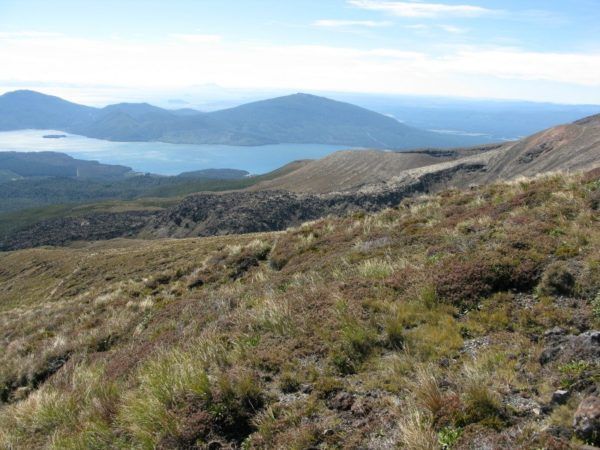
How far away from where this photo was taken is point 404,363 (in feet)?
22.6

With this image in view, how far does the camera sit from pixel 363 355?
7.58m

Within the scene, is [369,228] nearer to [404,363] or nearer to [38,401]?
[404,363]

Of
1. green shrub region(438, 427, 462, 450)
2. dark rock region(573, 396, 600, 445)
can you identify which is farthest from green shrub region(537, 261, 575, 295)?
green shrub region(438, 427, 462, 450)

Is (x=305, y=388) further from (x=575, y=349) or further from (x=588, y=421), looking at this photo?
(x=575, y=349)

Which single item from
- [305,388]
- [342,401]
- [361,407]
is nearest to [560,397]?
[361,407]

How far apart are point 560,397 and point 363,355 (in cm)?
312

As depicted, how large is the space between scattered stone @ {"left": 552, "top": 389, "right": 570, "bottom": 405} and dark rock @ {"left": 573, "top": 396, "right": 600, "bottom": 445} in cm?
39

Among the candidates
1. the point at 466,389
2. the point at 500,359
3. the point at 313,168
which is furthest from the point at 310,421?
the point at 313,168

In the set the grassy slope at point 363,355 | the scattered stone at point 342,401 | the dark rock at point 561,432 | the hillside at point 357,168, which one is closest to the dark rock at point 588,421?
the dark rock at point 561,432

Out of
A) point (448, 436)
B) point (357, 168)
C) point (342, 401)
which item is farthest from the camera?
point (357, 168)

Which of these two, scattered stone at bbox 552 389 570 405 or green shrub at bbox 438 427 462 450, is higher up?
scattered stone at bbox 552 389 570 405

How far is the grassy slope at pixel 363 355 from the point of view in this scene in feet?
18.8

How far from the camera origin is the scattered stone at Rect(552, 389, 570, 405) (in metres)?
5.26

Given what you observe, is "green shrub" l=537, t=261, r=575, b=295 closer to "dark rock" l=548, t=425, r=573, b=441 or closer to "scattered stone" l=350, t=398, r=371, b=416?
"dark rock" l=548, t=425, r=573, b=441
